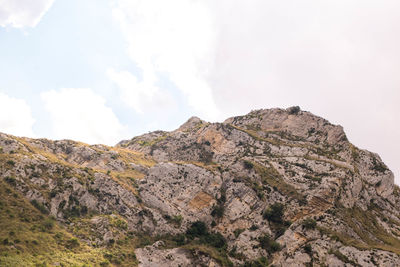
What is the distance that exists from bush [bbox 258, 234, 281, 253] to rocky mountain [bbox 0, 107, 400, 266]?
21cm

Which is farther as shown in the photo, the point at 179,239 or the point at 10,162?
the point at 179,239

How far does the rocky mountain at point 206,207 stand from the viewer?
4806cm

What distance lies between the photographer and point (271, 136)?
10006 centimetres

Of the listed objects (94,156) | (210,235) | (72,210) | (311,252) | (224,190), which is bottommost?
(311,252)

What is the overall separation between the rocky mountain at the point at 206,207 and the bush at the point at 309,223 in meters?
0.28

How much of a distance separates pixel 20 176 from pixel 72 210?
13067mm

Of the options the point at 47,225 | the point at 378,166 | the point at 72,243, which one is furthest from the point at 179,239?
the point at 378,166

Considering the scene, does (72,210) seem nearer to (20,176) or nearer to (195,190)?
(20,176)

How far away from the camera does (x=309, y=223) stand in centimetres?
5541

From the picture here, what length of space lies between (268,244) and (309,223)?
964 cm

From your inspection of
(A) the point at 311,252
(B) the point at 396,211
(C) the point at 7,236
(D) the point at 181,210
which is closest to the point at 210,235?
(D) the point at 181,210

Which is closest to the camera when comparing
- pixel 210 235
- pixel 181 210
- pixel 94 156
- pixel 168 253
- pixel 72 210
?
pixel 168 253

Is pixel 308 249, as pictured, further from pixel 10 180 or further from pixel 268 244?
pixel 10 180

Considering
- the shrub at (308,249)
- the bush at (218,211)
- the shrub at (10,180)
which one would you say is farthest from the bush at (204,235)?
the shrub at (10,180)
